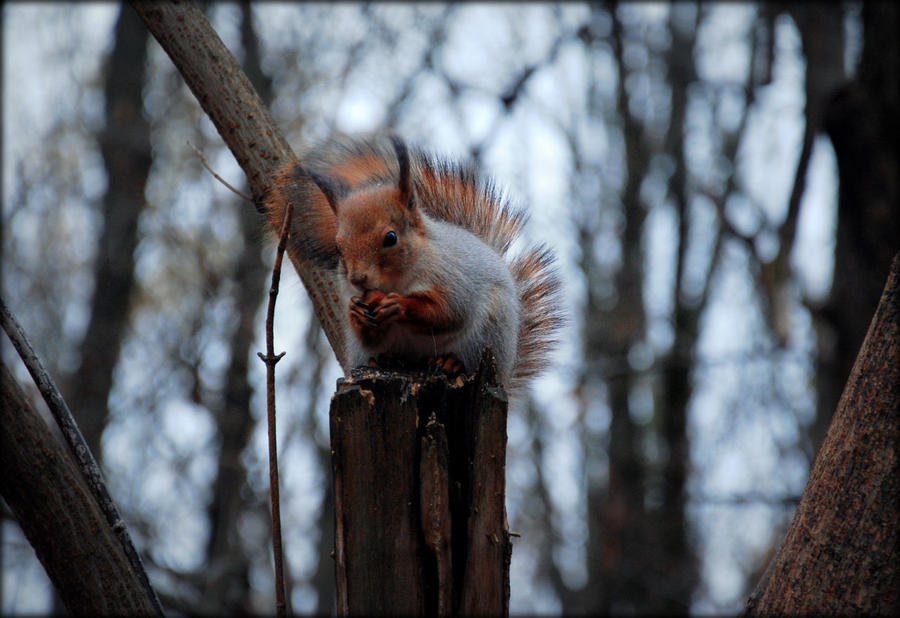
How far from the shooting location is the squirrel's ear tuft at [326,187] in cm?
211

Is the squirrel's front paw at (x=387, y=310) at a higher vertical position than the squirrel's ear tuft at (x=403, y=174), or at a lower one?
lower

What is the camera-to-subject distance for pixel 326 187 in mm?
2145

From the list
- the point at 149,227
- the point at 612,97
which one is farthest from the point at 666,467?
the point at 149,227

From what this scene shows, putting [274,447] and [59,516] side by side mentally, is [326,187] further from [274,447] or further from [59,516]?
[59,516]

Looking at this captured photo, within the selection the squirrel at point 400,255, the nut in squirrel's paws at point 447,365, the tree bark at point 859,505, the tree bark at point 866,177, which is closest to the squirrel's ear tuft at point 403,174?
the squirrel at point 400,255

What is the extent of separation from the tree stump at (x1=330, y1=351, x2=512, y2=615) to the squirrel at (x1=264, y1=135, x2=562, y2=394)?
60 centimetres

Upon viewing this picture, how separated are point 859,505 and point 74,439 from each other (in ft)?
4.66

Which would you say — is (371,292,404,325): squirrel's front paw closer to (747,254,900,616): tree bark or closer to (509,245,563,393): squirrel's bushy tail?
(509,245,563,393): squirrel's bushy tail

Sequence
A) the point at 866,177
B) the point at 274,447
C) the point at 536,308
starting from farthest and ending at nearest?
1. the point at 866,177
2. the point at 536,308
3. the point at 274,447

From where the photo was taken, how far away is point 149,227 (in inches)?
251

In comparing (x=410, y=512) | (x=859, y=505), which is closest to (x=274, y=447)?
(x=410, y=512)

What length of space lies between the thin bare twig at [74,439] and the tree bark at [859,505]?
121 cm

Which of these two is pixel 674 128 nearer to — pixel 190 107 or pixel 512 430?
pixel 512 430

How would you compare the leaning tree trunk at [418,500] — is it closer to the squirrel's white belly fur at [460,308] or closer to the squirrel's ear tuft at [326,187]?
the squirrel's white belly fur at [460,308]
